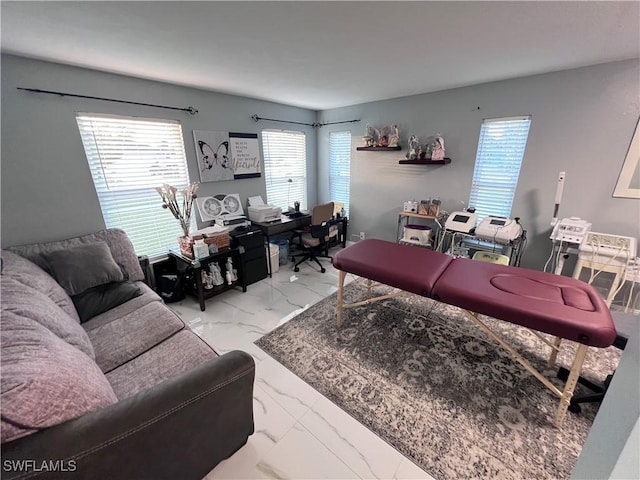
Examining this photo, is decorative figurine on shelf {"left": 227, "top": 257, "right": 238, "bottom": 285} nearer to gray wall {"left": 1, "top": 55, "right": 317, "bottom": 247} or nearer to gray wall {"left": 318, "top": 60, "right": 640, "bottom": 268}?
gray wall {"left": 1, "top": 55, "right": 317, "bottom": 247}

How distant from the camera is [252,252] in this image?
3.08 m

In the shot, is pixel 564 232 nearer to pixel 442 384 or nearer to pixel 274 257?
pixel 442 384

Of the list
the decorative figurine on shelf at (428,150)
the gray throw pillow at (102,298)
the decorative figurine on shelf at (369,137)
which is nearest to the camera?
the gray throw pillow at (102,298)

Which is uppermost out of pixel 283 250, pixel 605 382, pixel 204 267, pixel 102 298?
pixel 102 298

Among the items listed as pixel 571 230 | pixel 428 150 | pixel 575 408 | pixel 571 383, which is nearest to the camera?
pixel 571 383

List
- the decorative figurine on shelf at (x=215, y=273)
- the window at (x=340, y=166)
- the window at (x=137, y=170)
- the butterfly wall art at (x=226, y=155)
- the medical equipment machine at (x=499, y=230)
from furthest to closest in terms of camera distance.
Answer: the window at (x=340, y=166) < the butterfly wall art at (x=226, y=155) < the decorative figurine on shelf at (x=215, y=273) < the medical equipment machine at (x=499, y=230) < the window at (x=137, y=170)

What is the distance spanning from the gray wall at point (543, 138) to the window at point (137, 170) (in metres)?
2.74

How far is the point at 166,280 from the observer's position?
2697 mm

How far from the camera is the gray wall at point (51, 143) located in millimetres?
1869

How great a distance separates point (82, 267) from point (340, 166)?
3563 millimetres

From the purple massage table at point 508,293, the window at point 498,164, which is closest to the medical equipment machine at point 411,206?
the window at point 498,164

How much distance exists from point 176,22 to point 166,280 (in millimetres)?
2306

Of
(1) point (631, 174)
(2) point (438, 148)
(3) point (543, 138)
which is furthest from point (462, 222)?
(1) point (631, 174)

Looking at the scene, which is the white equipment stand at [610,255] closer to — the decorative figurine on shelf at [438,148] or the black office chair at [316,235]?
the decorative figurine on shelf at [438,148]
